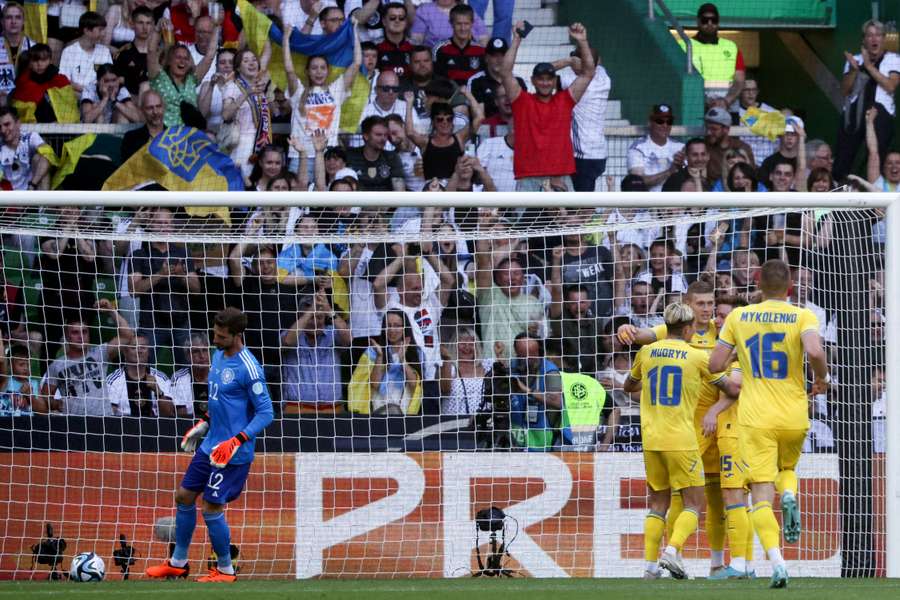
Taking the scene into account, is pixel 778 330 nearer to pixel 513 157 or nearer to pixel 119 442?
pixel 119 442

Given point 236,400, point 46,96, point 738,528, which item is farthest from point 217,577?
point 46,96

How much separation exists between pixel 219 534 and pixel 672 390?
287cm

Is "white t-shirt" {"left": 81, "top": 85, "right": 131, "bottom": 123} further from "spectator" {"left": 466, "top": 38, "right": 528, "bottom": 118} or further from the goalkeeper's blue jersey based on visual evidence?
the goalkeeper's blue jersey

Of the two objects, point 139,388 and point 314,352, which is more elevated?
point 314,352

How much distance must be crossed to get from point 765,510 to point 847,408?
6.84 ft

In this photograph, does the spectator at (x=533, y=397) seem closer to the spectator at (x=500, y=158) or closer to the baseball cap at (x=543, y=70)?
the spectator at (x=500, y=158)

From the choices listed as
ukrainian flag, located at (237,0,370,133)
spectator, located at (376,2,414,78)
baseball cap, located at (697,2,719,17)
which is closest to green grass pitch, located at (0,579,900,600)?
ukrainian flag, located at (237,0,370,133)

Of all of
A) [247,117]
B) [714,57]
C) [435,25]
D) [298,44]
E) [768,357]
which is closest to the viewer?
[768,357]

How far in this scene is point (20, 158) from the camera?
39.4 ft

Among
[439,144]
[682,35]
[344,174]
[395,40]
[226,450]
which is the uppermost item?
[682,35]

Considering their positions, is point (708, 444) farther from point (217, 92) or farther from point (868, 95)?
point (868, 95)

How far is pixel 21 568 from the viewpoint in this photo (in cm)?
886

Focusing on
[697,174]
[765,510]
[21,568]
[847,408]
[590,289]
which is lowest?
[21,568]

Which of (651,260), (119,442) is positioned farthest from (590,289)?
(119,442)
